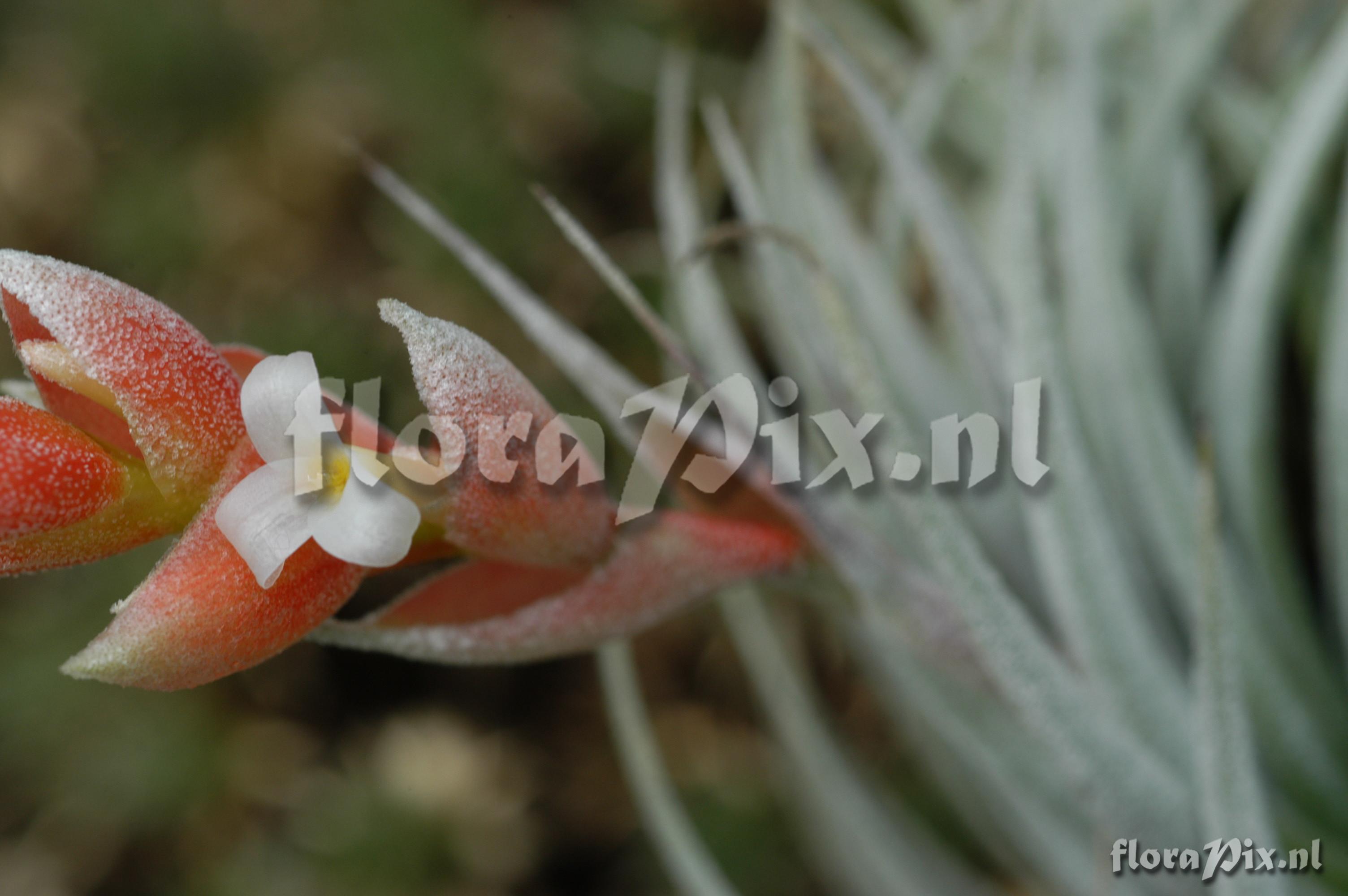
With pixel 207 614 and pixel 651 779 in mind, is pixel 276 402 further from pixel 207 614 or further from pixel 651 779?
pixel 651 779

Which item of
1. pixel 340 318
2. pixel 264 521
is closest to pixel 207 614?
pixel 264 521

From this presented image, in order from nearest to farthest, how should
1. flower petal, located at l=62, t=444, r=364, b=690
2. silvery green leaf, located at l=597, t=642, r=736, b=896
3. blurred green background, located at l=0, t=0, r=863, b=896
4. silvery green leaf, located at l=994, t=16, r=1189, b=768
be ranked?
flower petal, located at l=62, t=444, r=364, b=690
silvery green leaf, located at l=994, t=16, r=1189, b=768
silvery green leaf, located at l=597, t=642, r=736, b=896
blurred green background, located at l=0, t=0, r=863, b=896

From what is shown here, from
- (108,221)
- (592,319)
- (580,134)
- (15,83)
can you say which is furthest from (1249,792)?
(15,83)

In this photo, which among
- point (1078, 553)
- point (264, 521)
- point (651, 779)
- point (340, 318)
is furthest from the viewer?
point (340, 318)

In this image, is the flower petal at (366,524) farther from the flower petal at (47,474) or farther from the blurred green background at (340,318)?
the blurred green background at (340,318)

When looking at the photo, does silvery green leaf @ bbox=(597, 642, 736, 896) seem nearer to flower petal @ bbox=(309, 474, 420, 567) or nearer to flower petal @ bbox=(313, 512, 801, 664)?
flower petal @ bbox=(313, 512, 801, 664)

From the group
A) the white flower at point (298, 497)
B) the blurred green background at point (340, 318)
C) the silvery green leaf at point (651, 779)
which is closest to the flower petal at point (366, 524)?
the white flower at point (298, 497)

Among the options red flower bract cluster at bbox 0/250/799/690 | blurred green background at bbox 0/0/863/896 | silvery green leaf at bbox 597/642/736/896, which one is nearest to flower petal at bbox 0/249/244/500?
red flower bract cluster at bbox 0/250/799/690
